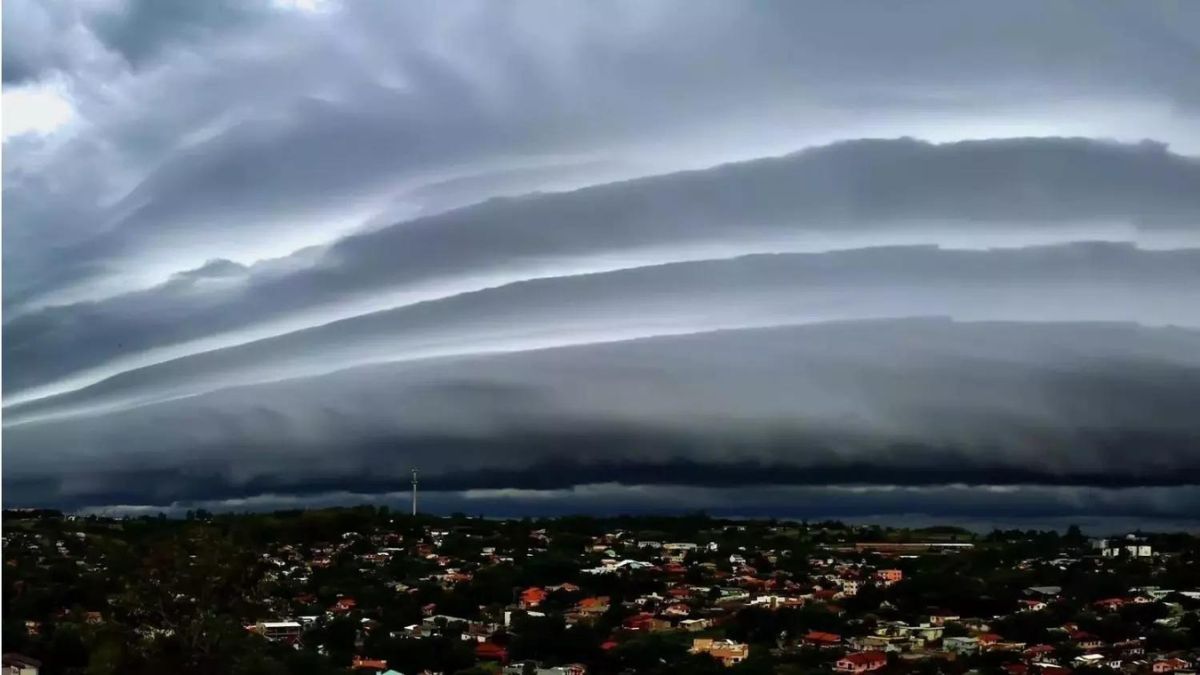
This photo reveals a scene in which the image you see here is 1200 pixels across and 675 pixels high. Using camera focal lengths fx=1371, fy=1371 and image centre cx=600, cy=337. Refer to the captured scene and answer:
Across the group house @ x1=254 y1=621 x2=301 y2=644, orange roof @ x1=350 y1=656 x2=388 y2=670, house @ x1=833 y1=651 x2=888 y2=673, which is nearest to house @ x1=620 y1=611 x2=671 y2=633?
house @ x1=833 y1=651 x2=888 y2=673

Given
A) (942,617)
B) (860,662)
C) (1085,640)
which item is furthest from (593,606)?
(1085,640)

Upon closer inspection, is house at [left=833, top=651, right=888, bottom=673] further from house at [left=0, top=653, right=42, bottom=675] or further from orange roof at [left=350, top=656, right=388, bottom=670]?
house at [left=0, top=653, right=42, bottom=675]

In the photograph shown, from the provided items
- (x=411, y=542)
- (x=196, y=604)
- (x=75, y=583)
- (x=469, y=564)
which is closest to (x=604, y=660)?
(x=196, y=604)

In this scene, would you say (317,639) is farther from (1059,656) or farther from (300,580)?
(1059,656)

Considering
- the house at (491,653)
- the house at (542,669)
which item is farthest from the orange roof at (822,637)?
the house at (491,653)

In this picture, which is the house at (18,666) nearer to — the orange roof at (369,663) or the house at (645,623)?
the orange roof at (369,663)

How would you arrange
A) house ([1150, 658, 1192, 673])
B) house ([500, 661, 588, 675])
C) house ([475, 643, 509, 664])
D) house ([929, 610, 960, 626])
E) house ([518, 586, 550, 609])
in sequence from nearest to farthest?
1. house ([500, 661, 588, 675])
2. house ([1150, 658, 1192, 673])
3. house ([475, 643, 509, 664])
4. house ([929, 610, 960, 626])
5. house ([518, 586, 550, 609])

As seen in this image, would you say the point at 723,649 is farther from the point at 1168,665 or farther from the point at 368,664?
the point at 1168,665
